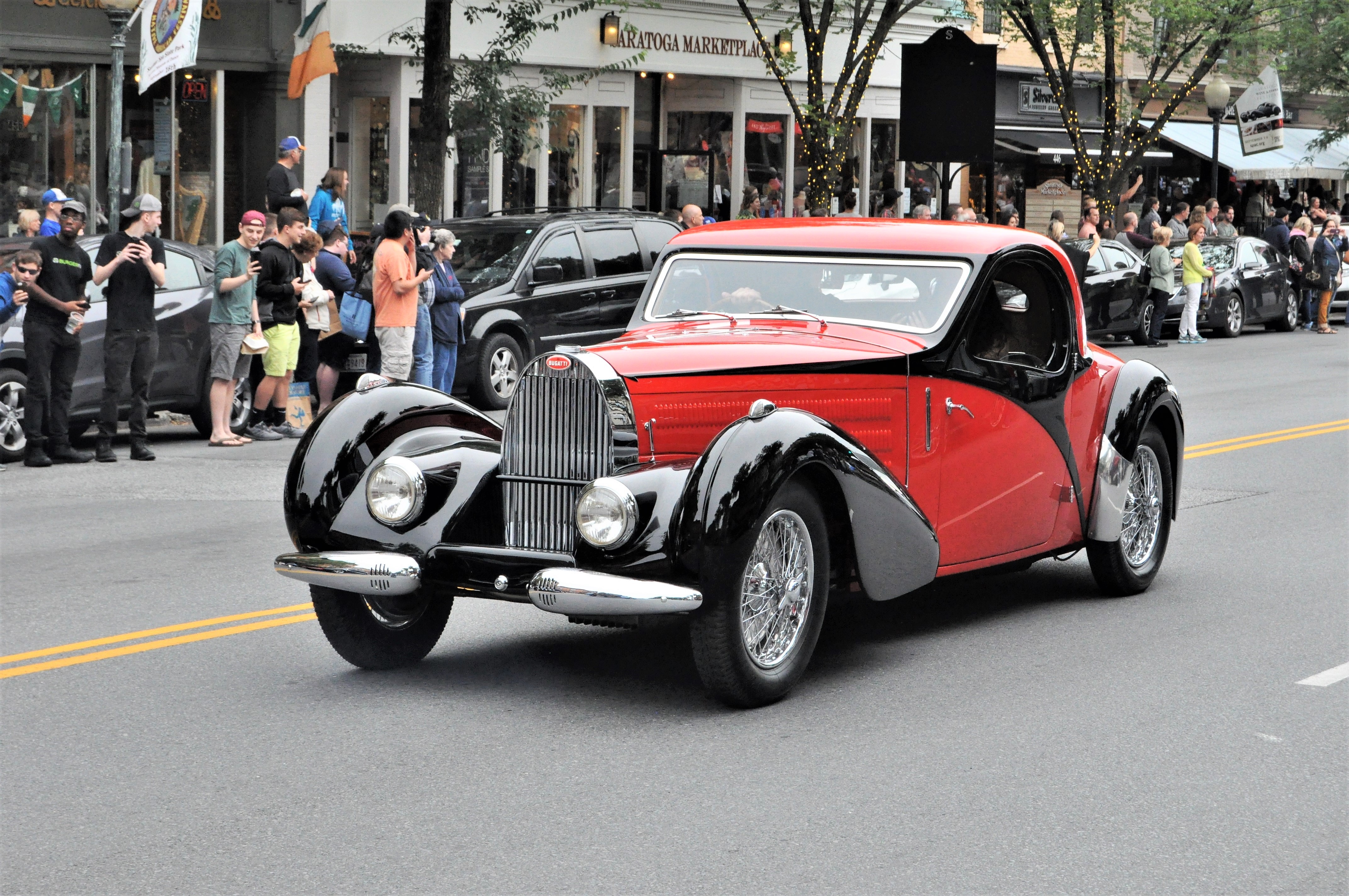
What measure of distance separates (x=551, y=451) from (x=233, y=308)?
809cm

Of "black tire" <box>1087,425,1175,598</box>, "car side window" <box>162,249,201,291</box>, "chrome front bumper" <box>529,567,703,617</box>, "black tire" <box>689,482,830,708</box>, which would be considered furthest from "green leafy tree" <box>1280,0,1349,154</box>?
"chrome front bumper" <box>529,567,703,617</box>

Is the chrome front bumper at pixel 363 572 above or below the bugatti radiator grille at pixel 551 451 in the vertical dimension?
below

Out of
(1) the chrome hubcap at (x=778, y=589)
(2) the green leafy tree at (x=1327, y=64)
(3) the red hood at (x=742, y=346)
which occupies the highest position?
(2) the green leafy tree at (x=1327, y=64)

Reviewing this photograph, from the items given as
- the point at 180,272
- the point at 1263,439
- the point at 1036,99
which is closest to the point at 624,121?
the point at 1036,99

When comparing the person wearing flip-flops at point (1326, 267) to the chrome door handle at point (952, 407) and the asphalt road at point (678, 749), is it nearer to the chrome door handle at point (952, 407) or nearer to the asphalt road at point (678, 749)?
the asphalt road at point (678, 749)

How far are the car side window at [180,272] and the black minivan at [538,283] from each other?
8.90 feet

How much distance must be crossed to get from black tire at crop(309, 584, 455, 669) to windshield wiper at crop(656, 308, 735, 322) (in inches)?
66.2

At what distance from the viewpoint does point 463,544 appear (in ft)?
21.2

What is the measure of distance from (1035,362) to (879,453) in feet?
4.83

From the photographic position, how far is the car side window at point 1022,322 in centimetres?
775

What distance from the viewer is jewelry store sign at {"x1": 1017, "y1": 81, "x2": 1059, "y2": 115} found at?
40125mm

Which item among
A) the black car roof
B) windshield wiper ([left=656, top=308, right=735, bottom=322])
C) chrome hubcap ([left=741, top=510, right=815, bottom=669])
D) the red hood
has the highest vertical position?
the black car roof

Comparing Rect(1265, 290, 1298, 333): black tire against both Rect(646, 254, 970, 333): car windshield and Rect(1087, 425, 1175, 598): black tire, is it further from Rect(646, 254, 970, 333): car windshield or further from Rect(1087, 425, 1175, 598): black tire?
Rect(646, 254, 970, 333): car windshield

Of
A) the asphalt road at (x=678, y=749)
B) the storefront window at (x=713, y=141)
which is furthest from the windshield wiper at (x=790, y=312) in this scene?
the storefront window at (x=713, y=141)
